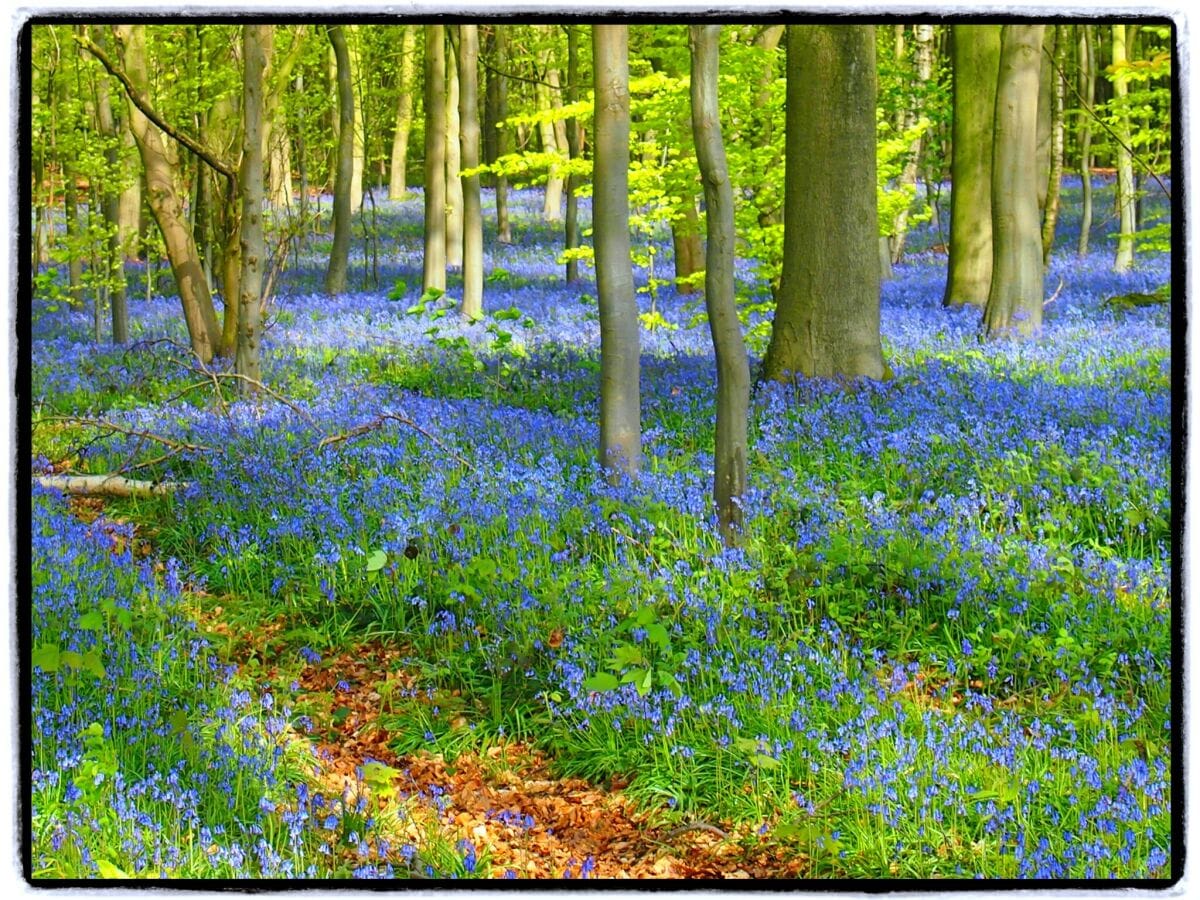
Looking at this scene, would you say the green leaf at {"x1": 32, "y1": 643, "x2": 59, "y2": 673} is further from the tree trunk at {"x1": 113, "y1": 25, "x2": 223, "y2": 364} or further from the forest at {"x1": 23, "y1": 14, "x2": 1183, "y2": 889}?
the tree trunk at {"x1": 113, "y1": 25, "x2": 223, "y2": 364}

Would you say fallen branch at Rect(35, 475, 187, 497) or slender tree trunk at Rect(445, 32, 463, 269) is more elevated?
slender tree trunk at Rect(445, 32, 463, 269)

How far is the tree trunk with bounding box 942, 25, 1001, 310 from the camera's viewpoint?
44.8ft

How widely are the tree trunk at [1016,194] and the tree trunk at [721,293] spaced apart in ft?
21.1

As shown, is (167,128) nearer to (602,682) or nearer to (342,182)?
(602,682)

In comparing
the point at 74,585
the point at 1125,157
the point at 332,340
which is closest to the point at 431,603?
the point at 74,585

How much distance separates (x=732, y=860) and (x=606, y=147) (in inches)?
162

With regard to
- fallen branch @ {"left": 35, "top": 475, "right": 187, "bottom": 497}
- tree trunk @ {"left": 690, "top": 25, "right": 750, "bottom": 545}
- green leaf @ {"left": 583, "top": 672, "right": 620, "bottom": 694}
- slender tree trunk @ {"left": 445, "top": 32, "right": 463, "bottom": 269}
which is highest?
slender tree trunk @ {"left": 445, "top": 32, "right": 463, "bottom": 269}

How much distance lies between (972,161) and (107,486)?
10628 mm

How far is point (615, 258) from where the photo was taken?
22.3 ft

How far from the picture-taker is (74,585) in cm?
567

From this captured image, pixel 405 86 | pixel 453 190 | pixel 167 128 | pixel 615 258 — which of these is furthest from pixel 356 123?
pixel 615 258

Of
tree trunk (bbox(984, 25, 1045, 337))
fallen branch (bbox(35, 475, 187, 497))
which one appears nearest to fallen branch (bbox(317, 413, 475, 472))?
fallen branch (bbox(35, 475, 187, 497))

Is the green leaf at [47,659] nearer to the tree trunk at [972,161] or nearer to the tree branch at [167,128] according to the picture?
the tree branch at [167,128]

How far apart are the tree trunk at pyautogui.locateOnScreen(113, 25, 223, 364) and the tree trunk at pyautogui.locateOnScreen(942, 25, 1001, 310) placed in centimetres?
866
